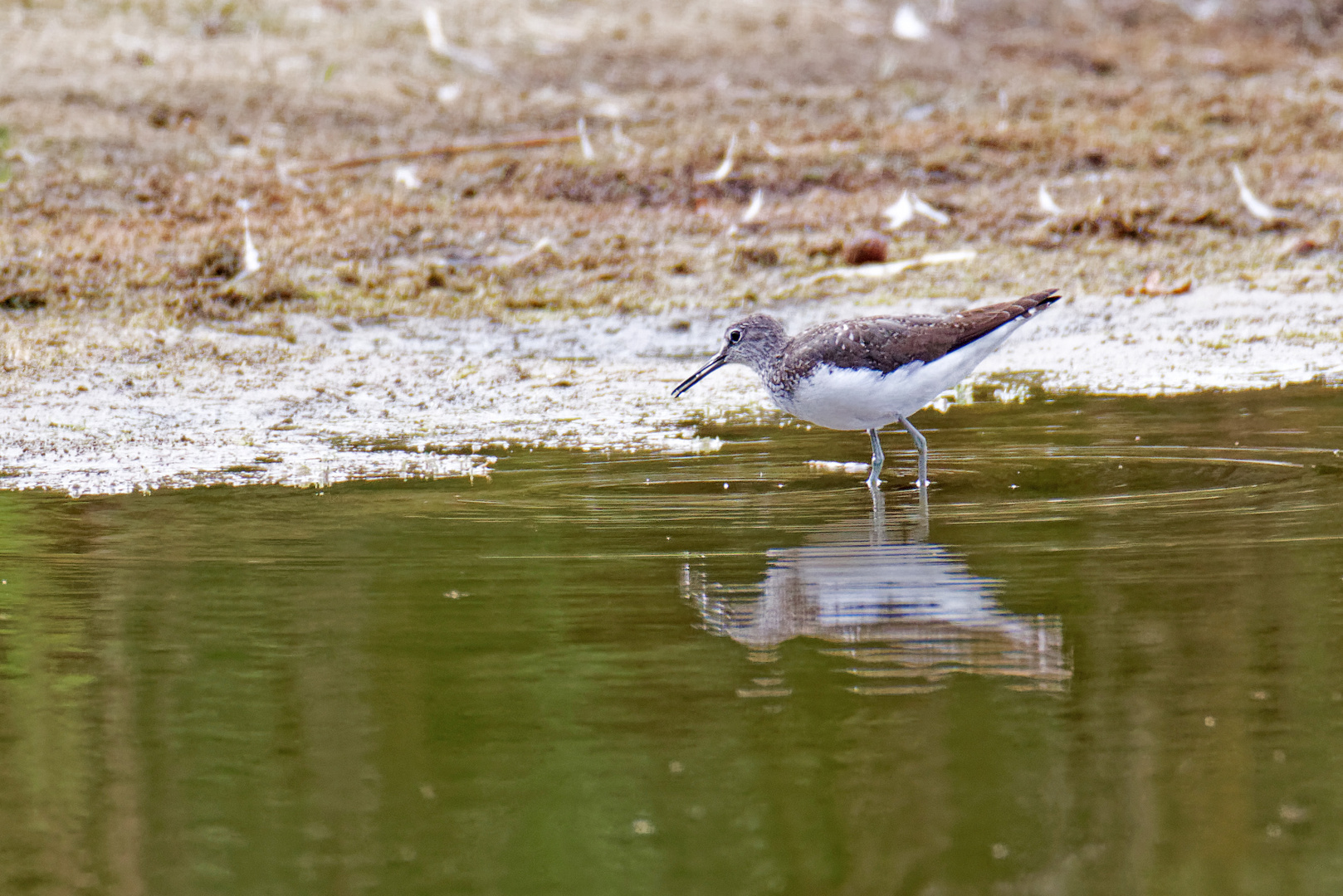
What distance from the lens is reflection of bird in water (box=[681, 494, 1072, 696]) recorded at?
468 centimetres

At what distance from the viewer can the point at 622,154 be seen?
13766 millimetres

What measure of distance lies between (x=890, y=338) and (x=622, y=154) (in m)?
6.50

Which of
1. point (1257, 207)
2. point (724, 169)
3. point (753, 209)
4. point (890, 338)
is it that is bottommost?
point (890, 338)

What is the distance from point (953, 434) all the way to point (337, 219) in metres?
5.34

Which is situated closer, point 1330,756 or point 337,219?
point 1330,756

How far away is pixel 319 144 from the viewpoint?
13.9 m

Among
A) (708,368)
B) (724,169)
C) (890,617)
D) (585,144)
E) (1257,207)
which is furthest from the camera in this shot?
(585,144)

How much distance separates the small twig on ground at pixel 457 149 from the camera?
43.5 feet

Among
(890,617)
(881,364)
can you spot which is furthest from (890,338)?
(890,617)

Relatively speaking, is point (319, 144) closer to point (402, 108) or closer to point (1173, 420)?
point (402, 108)

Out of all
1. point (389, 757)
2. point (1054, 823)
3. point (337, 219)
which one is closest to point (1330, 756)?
point (1054, 823)

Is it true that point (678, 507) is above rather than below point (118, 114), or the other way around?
below

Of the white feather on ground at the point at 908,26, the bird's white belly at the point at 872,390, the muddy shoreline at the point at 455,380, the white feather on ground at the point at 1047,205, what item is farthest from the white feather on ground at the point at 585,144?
the bird's white belly at the point at 872,390

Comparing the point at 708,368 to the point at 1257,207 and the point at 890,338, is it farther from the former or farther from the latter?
the point at 1257,207
